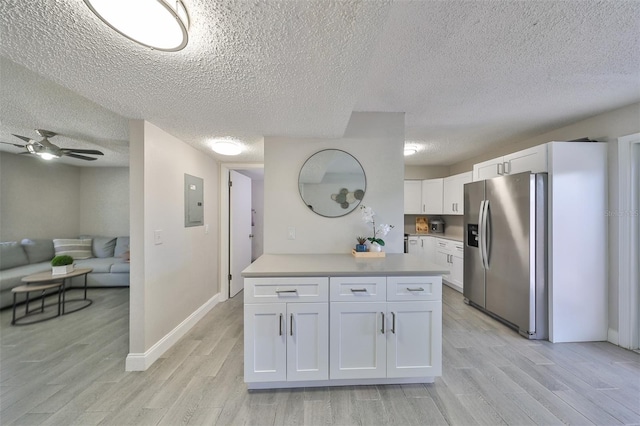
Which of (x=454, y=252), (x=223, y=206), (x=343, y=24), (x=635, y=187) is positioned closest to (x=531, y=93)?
(x=635, y=187)

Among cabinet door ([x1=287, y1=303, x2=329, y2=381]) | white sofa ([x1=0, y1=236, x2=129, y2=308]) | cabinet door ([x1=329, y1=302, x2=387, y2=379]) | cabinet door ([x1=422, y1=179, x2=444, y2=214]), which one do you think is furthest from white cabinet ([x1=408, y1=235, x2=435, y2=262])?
white sofa ([x1=0, y1=236, x2=129, y2=308])

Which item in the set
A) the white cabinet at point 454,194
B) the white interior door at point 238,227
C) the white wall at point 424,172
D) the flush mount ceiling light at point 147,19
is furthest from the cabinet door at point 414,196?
the flush mount ceiling light at point 147,19

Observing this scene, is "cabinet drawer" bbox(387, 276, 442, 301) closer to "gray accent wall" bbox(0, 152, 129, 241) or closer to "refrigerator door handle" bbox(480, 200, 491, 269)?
"refrigerator door handle" bbox(480, 200, 491, 269)

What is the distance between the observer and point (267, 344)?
1.66 metres

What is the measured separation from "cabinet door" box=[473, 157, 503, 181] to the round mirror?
1.99 m

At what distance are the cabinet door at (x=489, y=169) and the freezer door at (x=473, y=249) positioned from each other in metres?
0.21

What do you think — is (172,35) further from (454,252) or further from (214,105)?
(454,252)

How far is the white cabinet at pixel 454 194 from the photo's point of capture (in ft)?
13.3

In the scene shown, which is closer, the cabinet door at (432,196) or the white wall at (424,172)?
the cabinet door at (432,196)

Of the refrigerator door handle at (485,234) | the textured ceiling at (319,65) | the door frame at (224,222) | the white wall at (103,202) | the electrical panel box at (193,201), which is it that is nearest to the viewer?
the textured ceiling at (319,65)

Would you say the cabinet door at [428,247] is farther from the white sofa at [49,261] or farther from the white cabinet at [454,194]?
the white sofa at [49,261]

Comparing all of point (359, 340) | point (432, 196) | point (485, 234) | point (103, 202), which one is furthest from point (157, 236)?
point (432, 196)

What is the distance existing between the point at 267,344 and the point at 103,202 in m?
5.36

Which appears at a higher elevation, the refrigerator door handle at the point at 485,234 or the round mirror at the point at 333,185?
the round mirror at the point at 333,185
